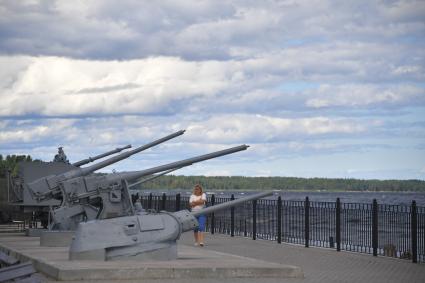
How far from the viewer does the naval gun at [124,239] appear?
696 inches

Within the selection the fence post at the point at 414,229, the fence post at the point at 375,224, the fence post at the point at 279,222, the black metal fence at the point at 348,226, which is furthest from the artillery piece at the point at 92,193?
the fence post at the point at 279,222

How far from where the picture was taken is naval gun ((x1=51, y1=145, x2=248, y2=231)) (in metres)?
23.2

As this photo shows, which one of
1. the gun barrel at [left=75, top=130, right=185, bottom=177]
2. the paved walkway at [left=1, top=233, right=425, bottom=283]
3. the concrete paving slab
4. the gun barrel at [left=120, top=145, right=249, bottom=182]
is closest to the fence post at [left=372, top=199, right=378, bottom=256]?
the paved walkway at [left=1, top=233, right=425, bottom=283]

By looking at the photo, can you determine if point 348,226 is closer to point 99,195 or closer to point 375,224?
point 375,224

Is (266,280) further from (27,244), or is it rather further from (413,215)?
(27,244)

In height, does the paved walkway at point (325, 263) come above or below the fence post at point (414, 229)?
below

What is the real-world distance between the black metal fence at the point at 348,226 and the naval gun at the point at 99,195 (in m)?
4.16

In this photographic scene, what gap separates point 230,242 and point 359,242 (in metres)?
3.68

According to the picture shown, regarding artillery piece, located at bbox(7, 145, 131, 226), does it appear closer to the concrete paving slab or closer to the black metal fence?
the black metal fence

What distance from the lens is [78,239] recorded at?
705 inches

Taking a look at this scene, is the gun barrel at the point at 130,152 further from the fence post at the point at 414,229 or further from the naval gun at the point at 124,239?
the naval gun at the point at 124,239

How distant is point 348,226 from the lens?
2806cm

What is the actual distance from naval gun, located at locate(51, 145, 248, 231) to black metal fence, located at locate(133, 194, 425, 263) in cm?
416

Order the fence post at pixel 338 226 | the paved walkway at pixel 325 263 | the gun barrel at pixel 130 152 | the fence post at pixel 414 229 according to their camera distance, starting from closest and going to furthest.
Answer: the paved walkway at pixel 325 263, the fence post at pixel 414 229, the fence post at pixel 338 226, the gun barrel at pixel 130 152
